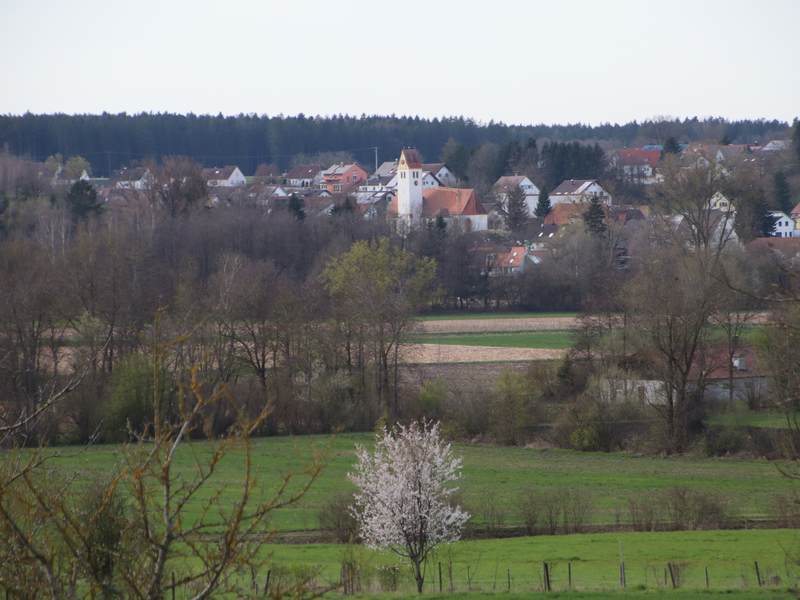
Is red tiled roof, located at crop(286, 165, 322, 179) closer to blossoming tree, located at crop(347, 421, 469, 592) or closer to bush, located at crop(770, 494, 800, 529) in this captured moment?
bush, located at crop(770, 494, 800, 529)

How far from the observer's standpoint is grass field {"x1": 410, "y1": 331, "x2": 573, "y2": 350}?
4850 cm

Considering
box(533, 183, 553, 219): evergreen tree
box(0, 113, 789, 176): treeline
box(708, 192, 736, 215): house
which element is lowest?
box(533, 183, 553, 219): evergreen tree

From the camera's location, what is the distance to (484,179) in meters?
110

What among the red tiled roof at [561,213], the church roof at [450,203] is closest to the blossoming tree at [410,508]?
the red tiled roof at [561,213]

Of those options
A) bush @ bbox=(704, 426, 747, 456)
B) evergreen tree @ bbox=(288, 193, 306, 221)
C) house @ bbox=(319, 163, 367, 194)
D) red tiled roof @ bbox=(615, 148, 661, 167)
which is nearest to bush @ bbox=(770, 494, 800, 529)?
bush @ bbox=(704, 426, 747, 456)

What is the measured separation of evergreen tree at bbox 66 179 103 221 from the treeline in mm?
73515

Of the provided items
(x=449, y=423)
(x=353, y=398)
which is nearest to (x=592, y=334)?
(x=449, y=423)

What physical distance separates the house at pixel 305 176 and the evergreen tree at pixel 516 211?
60.5 meters

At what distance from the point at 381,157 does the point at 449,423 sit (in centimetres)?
15094

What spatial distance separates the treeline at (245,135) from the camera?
133 meters

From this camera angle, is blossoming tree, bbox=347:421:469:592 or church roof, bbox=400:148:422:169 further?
church roof, bbox=400:148:422:169

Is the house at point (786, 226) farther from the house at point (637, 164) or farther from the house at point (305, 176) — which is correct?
the house at point (305, 176)

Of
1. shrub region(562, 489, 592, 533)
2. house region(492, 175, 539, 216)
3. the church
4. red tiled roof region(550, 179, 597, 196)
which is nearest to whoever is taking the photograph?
shrub region(562, 489, 592, 533)

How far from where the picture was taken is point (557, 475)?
26.3m
